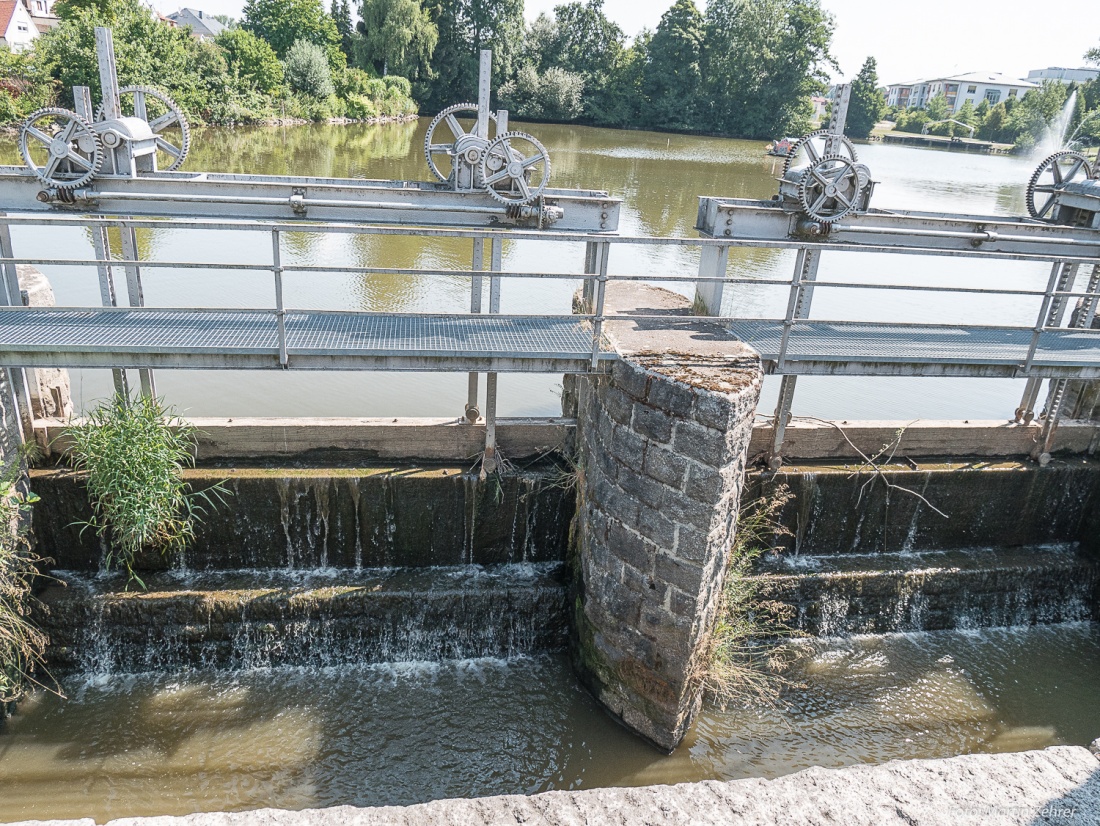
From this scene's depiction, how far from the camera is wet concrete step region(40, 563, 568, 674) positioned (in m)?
6.42

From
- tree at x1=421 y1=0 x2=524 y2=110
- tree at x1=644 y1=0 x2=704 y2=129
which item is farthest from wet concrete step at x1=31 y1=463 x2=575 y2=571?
tree at x1=644 y1=0 x2=704 y2=129

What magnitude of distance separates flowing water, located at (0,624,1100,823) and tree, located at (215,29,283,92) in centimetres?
3566

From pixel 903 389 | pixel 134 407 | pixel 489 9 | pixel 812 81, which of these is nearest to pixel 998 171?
pixel 812 81

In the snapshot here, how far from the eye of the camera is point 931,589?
7551 mm

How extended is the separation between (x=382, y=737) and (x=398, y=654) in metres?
0.88

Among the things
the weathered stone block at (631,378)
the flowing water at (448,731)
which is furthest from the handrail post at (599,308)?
the flowing water at (448,731)

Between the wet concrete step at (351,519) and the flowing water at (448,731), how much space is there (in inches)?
37.7

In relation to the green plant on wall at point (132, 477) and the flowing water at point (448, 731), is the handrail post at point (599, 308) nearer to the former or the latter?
Result: the flowing water at point (448, 731)

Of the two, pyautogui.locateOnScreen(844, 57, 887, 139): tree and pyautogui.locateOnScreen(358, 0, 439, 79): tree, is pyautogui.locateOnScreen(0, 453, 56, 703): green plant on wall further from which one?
pyautogui.locateOnScreen(844, 57, 887, 139): tree

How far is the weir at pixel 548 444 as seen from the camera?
5.67 m

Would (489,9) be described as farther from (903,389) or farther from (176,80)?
(903,389)

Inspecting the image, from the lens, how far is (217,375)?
10672 millimetres

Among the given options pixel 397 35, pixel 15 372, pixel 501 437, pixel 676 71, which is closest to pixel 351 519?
pixel 501 437

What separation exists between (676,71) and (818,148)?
4982 cm
